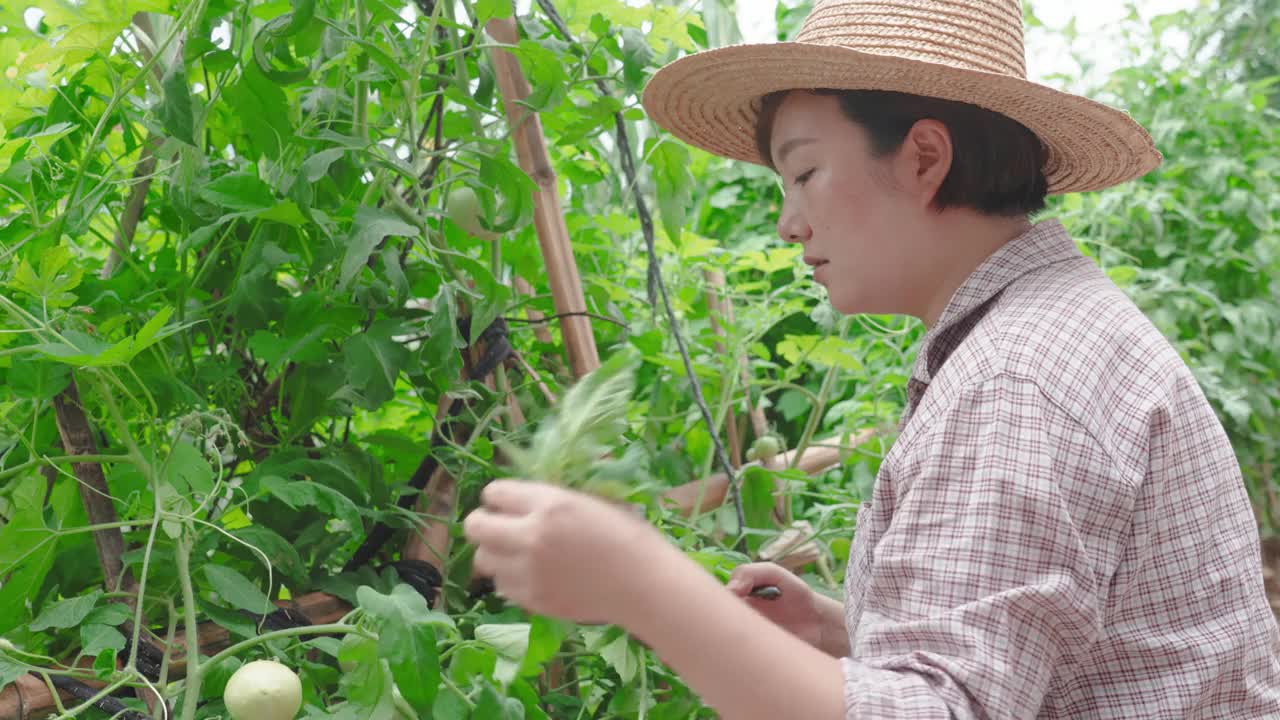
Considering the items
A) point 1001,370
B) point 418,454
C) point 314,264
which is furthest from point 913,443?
point 418,454

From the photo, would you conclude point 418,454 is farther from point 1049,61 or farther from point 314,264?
point 1049,61

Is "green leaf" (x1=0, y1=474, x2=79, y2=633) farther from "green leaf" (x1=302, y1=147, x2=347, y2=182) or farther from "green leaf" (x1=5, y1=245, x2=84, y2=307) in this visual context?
"green leaf" (x1=302, y1=147, x2=347, y2=182)

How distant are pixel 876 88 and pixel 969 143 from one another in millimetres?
107

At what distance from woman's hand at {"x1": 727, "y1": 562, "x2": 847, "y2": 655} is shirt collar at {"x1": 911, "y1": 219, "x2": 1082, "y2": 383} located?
31 cm

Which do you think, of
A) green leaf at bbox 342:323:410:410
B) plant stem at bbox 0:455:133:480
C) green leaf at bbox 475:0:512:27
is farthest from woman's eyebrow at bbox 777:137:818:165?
plant stem at bbox 0:455:133:480

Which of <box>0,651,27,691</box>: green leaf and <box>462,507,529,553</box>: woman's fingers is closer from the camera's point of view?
<box>462,507,529,553</box>: woman's fingers

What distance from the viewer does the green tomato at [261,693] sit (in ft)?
2.75

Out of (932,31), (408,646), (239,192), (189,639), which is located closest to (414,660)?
(408,646)

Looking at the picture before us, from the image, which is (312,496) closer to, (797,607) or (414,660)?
(414,660)

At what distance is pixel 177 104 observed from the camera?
93 centimetres

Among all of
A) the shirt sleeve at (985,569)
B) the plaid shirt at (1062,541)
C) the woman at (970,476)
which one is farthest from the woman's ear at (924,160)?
the shirt sleeve at (985,569)

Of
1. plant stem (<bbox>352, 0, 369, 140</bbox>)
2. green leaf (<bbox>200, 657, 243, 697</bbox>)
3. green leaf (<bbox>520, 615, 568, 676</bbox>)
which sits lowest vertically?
green leaf (<bbox>200, 657, 243, 697</bbox>)

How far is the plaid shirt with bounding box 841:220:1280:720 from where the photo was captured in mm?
725

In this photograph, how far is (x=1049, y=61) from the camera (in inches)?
137
